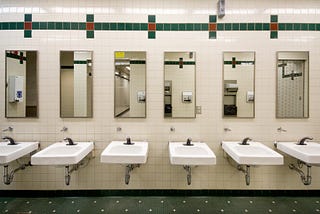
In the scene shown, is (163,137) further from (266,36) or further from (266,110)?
(266,36)

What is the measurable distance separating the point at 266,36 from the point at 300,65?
0.59 m

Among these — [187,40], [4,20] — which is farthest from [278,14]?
[4,20]

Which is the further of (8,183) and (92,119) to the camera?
(92,119)

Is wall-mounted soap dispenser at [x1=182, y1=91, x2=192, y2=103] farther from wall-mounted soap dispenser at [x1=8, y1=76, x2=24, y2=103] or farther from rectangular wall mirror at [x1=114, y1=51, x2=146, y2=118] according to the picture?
wall-mounted soap dispenser at [x1=8, y1=76, x2=24, y2=103]

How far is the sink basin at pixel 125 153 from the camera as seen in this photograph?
80.7 inches

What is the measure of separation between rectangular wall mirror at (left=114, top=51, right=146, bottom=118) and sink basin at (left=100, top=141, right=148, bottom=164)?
40 centimetres

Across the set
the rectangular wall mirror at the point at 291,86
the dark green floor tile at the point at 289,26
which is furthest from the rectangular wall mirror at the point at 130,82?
the dark green floor tile at the point at 289,26

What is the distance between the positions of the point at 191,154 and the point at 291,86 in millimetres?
1619

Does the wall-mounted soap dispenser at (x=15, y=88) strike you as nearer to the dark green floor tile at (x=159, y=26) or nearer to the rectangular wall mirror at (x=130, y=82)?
the rectangular wall mirror at (x=130, y=82)

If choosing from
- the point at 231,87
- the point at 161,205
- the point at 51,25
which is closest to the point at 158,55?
the point at 231,87

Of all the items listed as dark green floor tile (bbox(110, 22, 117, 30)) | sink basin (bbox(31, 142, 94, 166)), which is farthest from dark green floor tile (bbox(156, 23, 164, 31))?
sink basin (bbox(31, 142, 94, 166))

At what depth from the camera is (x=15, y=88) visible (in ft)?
8.59

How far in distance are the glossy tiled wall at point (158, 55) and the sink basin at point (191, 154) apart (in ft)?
0.66

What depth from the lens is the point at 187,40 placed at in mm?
2646
